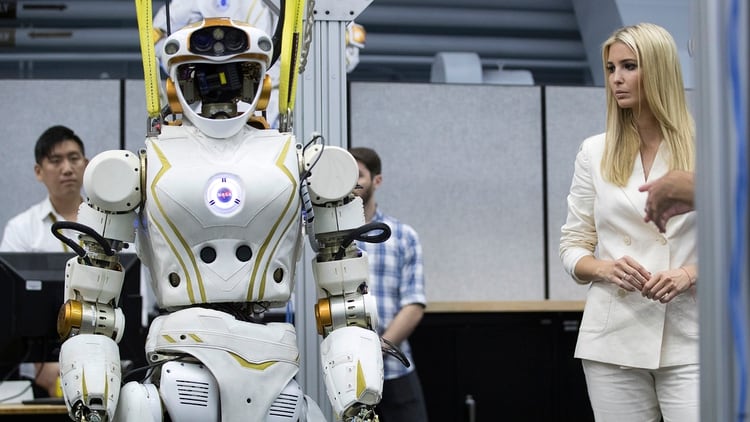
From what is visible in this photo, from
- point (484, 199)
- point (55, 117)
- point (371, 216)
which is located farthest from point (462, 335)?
point (55, 117)

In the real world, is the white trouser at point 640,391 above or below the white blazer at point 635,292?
below

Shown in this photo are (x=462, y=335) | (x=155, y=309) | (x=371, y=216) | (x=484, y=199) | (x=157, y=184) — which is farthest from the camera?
(x=484, y=199)

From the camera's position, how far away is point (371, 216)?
4047mm

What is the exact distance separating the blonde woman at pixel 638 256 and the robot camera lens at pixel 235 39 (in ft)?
2.93

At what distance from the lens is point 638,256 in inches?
102

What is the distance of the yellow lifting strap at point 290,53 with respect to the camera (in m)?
2.76

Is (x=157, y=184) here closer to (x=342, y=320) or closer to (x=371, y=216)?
(x=342, y=320)

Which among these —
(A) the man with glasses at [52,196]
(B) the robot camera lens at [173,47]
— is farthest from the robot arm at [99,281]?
(A) the man with glasses at [52,196]

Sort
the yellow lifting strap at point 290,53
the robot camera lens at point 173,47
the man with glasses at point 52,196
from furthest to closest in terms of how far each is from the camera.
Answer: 1. the man with glasses at point 52,196
2. the yellow lifting strap at point 290,53
3. the robot camera lens at point 173,47

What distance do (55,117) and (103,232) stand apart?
2894mm

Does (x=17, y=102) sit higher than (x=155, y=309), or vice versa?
(x=17, y=102)

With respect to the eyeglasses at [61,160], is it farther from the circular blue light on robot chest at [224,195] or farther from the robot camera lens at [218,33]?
the circular blue light on robot chest at [224,195]

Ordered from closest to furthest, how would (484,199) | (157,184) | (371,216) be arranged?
(157,184), (371,216), (484,199)

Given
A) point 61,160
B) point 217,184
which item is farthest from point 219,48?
point 61,160
